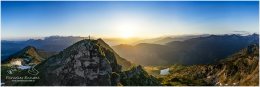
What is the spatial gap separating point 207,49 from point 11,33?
18.9 meters

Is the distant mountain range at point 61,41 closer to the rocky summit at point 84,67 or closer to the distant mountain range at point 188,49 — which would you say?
the distant mountain range at point 188,49

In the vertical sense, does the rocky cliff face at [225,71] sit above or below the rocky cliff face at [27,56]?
below

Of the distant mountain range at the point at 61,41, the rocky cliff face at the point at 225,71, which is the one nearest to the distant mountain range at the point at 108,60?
the rocky cliff face at the point at 225,71

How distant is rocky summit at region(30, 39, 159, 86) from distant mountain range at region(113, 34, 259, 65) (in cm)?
209

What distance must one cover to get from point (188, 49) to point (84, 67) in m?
9.18

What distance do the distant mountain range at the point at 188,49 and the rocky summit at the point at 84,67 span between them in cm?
209

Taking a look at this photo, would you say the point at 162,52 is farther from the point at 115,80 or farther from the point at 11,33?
the point at 11,33

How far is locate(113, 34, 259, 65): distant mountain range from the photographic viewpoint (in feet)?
104

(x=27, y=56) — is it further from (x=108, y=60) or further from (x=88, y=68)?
(x=108, y=60)

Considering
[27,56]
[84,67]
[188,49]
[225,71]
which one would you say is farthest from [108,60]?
[225,71]

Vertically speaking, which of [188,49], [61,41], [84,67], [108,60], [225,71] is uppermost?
[61,41]

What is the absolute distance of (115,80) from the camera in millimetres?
37219

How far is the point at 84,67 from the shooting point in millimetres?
39906

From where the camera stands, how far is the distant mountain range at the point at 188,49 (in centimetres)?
3174
